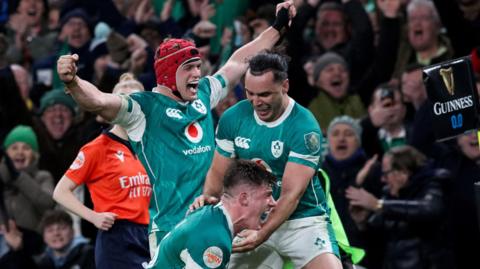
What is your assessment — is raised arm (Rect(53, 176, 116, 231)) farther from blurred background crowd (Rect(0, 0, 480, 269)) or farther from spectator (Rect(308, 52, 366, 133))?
spectator (Rect(308, 52, 366, 133))

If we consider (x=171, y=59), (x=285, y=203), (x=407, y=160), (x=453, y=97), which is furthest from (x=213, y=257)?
(x=407, y=160)

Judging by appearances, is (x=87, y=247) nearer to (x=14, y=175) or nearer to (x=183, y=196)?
(x=14, y=175)

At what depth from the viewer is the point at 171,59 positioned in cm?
938

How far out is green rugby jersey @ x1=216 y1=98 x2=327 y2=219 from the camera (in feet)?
30.0

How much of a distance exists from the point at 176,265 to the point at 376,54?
6062 millimetres

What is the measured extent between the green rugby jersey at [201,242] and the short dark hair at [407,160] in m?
3.97

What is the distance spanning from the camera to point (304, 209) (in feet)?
30.6

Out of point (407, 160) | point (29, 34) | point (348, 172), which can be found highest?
point (29, 34)

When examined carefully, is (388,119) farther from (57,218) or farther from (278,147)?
(278,147)

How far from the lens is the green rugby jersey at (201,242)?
7.75 meters

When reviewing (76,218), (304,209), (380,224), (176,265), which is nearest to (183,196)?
(304,209)

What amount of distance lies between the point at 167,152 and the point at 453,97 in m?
1.99

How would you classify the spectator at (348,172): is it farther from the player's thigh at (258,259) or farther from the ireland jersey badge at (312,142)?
the ireland jersey badge at (312,142)

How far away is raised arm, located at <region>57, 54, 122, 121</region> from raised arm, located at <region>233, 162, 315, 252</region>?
1.20 metres
